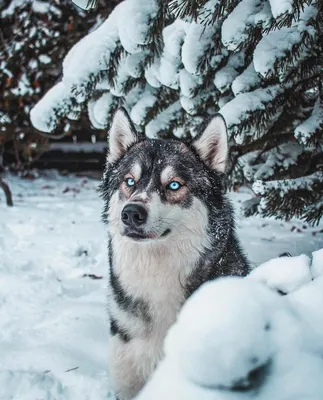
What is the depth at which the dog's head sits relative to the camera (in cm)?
281

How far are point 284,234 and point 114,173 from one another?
4116mm

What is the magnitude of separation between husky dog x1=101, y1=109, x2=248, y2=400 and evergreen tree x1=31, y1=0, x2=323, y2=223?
60cm

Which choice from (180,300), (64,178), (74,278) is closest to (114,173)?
(180,300)

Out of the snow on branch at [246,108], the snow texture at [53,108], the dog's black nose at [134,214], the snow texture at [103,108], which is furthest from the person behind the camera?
the snow texture at [103,108]

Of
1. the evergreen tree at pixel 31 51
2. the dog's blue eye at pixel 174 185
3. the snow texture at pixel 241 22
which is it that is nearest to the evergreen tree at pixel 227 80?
the snow texture at pixel 241 22

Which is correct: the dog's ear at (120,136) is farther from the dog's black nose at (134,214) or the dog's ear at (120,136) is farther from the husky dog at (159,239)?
the dog's black nose at (134,214)

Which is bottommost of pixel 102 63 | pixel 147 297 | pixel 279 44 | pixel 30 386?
pixel 30 386

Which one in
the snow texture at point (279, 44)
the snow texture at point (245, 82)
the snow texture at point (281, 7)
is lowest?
the snow texture at point (245, 82)

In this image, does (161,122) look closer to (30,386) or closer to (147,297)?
(147,297)

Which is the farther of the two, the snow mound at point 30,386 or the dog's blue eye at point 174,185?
the dog's blue eye at point 174,185

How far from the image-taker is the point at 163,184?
302cm

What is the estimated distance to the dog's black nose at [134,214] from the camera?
8.89ft

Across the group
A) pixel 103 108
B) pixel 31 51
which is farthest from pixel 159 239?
pixel 31 51

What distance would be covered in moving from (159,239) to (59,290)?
2.22 meters
